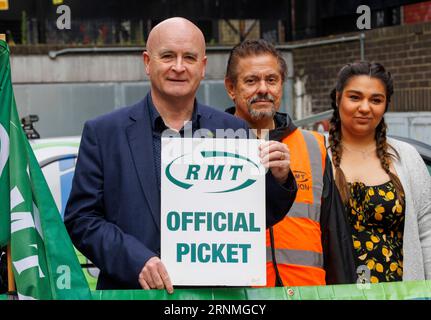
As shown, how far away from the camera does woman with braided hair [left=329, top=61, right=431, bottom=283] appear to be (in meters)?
4.02

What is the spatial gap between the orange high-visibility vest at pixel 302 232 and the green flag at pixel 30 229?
2.88 ft

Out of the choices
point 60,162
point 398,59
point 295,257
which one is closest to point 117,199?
point 295,257

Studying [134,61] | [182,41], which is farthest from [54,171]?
[134,61]

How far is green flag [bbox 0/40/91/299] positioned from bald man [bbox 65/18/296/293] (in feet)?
0.31

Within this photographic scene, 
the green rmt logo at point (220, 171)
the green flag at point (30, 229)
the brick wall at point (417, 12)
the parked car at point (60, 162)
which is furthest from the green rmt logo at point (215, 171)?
the brick wall at point (417, 12)

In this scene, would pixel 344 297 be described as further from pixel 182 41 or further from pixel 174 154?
pixel 182 41

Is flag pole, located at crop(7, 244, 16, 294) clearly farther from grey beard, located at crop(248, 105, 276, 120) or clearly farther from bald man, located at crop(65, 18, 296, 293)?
grey beard, located at crop(248, 105, 276, 120)

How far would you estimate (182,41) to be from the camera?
3.33m

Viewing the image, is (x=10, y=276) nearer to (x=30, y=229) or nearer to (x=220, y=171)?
(x=30, y=229)

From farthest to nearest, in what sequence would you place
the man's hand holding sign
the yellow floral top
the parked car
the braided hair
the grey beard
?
the parked car, the braided hair, the yellow floral top, the grey beard, the man's hand holding sign

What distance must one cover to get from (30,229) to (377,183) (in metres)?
1.64

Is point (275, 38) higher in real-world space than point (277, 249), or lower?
higher

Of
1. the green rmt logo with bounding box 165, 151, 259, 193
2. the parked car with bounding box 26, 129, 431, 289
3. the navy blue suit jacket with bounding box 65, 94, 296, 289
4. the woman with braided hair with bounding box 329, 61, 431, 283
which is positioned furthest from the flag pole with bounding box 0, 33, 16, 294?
the parked car with bounding box 26, 129, 431, 289
